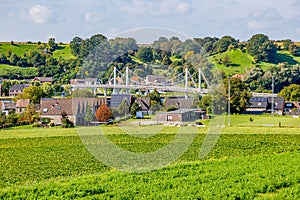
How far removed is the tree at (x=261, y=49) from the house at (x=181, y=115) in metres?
73.5

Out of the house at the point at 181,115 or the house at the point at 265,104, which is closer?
the house at the point at 181,115

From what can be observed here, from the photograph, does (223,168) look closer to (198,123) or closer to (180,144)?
(180,144)

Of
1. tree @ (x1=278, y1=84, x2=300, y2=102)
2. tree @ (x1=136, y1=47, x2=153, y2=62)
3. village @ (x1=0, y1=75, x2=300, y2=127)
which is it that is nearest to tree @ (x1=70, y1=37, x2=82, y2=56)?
tree @ (x1=278, y1=84, x2=300, y2=102)

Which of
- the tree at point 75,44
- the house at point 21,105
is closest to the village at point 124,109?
the house at point 21,105

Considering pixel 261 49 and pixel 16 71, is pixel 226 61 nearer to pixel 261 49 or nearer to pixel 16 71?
pixel 261 49

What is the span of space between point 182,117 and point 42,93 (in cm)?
3624

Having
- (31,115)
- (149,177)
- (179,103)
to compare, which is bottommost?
(31,115)

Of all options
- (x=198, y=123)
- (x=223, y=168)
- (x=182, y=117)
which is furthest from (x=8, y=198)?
(x=198, y=123)

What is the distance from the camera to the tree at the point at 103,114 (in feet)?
87.5

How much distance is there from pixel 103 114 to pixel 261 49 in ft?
261

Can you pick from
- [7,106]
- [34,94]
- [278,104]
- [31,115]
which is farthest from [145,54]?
[278,104]

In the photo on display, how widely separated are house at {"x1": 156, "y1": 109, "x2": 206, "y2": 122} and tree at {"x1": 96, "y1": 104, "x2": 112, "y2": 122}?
11.0 ft

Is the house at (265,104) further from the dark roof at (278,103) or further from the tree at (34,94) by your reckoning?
the tree at (34,94)

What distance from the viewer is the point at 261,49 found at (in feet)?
333
